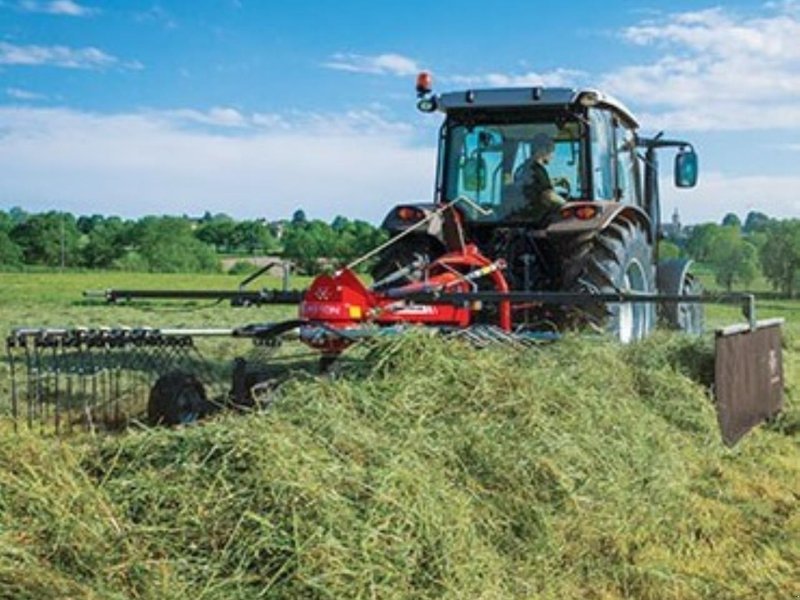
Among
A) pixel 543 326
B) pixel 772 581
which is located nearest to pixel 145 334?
pixel 543 326

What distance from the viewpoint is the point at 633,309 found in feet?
25.4

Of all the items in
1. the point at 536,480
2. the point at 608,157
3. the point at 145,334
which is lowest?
the point at 536,480

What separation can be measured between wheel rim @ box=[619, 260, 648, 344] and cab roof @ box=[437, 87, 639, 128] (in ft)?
4.03

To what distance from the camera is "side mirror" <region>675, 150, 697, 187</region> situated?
8.78 meters

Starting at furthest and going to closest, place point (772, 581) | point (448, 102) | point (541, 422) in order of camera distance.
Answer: point (448, 102), point (541, 422), point (772, 581)

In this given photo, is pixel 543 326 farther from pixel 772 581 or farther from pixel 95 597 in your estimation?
pixel 95 597

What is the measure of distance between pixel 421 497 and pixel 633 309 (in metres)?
4.77

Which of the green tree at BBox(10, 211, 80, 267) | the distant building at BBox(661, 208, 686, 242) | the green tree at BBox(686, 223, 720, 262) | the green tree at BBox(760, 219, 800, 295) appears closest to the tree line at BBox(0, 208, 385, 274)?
the green tree at BBox(10, 211, 80, 267)

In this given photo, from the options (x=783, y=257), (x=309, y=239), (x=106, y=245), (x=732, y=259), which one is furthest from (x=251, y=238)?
(x=783, y=257)

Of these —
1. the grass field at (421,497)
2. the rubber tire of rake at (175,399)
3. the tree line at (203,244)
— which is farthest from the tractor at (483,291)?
the tree line at (203,244)

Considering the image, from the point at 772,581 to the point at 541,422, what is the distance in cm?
111

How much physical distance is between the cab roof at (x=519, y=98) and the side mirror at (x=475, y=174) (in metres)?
0.41

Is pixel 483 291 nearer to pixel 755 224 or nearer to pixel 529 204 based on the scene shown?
pixel 529 204

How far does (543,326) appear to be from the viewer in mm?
7223
